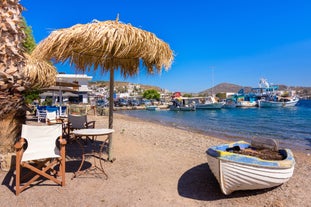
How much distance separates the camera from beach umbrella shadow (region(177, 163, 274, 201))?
11.5 ft

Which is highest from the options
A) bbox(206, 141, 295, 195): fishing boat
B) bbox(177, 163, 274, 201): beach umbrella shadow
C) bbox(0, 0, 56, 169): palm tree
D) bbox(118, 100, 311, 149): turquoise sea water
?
bbox(0, 0, 56, 169): palm tree

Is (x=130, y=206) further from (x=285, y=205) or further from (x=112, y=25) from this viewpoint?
(x=112, y=25)

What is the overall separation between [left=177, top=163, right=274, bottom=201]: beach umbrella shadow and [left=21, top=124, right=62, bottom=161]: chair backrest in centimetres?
227

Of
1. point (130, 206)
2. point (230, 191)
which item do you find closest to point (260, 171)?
point (230, 191)

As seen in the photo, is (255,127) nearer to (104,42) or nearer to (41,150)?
(104,42)

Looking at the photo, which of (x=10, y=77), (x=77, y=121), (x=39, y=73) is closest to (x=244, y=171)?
(x=10, y=77)

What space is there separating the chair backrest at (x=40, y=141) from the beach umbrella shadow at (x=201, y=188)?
2269 mm

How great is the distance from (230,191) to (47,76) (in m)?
9.73

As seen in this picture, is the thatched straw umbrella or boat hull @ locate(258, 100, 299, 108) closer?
the thatched straw umbrella

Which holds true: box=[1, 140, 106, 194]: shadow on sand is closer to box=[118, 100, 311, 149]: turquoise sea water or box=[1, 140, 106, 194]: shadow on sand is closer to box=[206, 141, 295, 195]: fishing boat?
box=[206, 141, 295, 195]: fishing boat

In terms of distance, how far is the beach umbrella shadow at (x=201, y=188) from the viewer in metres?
3.51

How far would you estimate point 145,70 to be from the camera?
545 cm

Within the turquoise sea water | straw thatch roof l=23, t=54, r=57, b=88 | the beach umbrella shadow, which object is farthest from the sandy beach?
straw thatch roof l=23, t=54, r=57, b=88

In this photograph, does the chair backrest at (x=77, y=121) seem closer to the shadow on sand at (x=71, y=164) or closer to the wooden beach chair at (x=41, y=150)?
the shadow on sand at (x=71, y=164)
